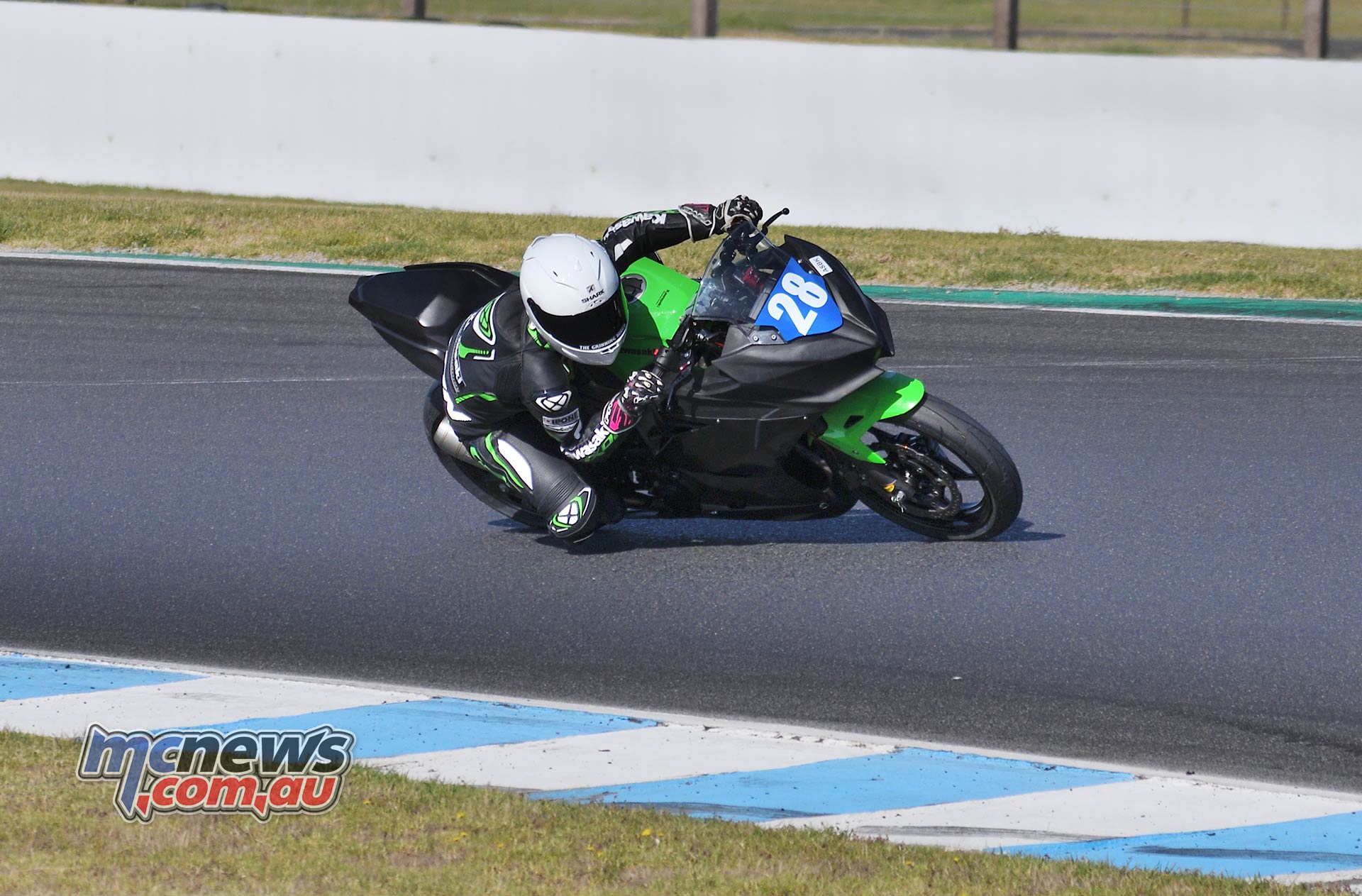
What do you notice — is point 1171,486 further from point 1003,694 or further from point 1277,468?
point 1003,694

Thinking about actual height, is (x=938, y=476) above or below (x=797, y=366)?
below

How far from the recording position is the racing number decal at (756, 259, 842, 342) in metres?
6.64

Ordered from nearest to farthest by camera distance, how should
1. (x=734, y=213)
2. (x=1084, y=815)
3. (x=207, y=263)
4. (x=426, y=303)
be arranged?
(x=1084, y=815) < (x=734, y=213) < (x=426, y=303) < (x=207, y=263)

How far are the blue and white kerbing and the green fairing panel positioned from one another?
1.63 m

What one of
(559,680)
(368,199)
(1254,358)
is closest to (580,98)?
(368,199)

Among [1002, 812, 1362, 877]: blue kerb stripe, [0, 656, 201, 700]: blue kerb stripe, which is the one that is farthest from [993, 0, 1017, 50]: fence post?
[1002, 812, 1362, 877]: blue kerb stripe

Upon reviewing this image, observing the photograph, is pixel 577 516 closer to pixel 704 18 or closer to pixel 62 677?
pixel 62 677

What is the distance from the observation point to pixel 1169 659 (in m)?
6.04

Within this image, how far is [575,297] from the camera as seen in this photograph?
6512mm

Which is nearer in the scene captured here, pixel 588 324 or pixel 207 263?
pixel 588 324

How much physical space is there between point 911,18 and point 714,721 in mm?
21354

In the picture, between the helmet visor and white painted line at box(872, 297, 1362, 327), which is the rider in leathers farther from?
white painted line at box(872, 297, 1362, 327)

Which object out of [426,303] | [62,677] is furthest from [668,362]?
[62,677]

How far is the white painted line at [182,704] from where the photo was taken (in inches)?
217
